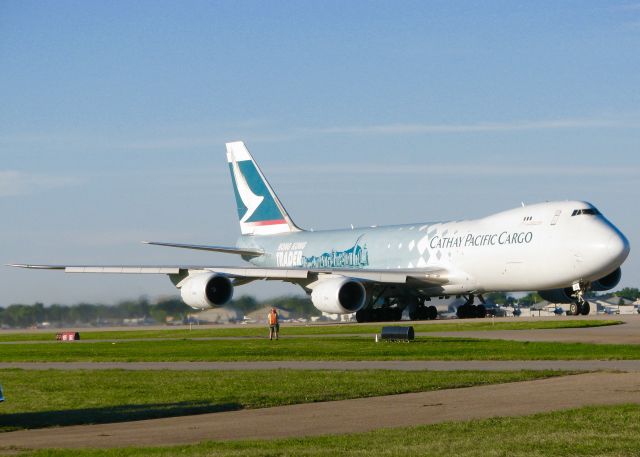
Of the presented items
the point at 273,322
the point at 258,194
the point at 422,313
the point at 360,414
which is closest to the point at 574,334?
the point at 273,322

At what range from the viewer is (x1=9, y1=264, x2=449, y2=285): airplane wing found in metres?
52.1

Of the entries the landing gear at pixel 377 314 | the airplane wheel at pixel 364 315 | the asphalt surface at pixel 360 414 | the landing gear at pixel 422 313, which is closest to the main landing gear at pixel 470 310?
the landing gear at pixel 422 313

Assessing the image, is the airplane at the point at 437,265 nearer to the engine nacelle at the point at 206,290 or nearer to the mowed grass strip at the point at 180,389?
the engine nacelle at the point at 206,290

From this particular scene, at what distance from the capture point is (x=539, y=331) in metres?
38.7

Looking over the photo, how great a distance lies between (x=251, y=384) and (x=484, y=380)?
416cm

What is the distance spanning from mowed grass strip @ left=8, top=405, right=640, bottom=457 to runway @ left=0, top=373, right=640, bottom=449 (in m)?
0.68

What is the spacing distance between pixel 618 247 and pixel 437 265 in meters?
9.50

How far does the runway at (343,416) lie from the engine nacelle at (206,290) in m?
32.6

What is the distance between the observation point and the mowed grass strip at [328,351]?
27609mm

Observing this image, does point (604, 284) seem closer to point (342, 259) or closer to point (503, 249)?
point (503, 249)

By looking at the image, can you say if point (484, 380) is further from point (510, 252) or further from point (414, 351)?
point (510, 252)

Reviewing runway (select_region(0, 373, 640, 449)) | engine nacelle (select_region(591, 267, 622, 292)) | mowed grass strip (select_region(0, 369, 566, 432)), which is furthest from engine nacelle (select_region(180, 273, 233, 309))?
runway (select_region(0, 373, 640, 449))

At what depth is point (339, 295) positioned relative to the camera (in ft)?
162

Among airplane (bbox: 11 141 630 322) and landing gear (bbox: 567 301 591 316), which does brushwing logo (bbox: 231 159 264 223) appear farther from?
landing gear (bbox: 567 301 591 316)
